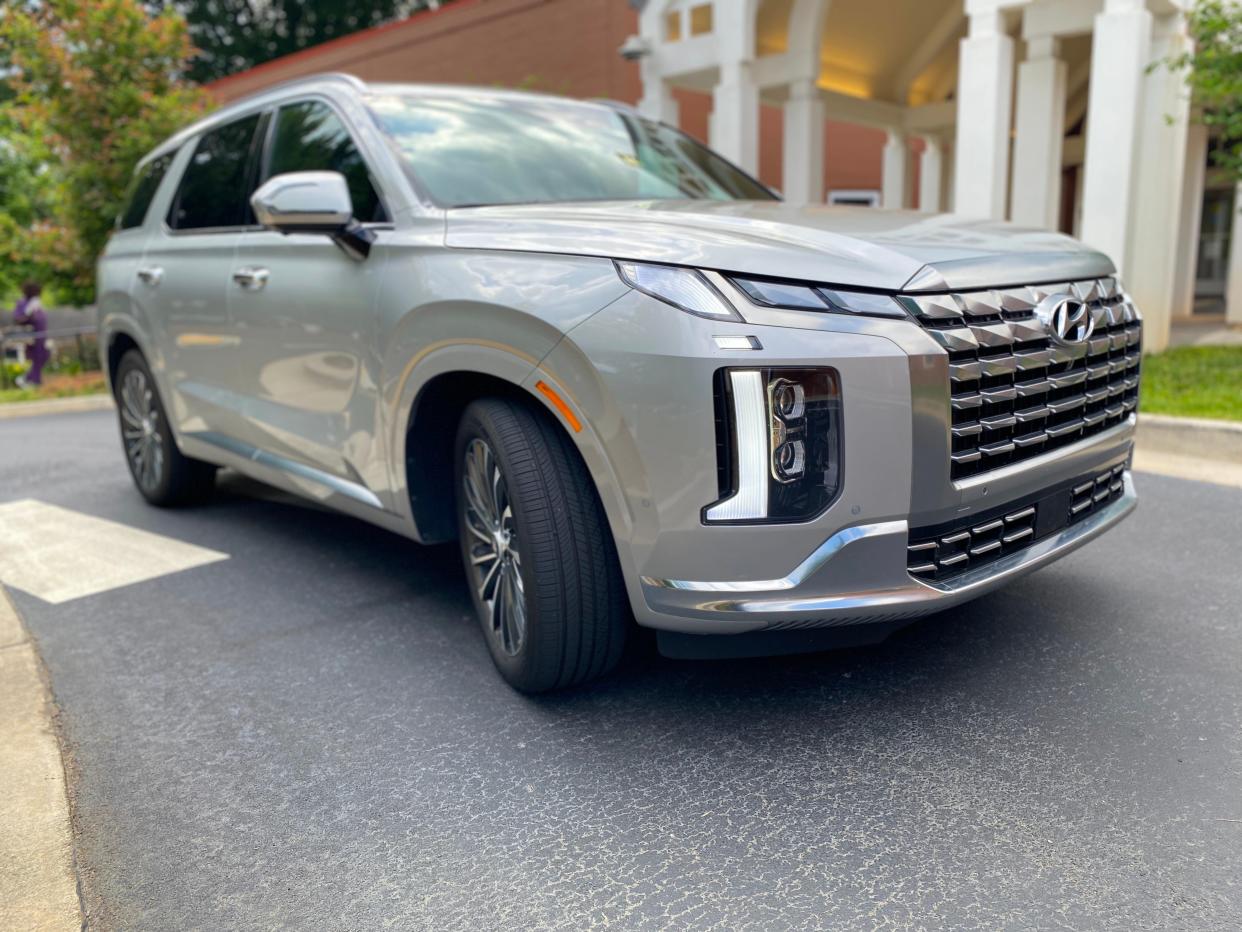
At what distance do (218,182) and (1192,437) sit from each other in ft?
18.1

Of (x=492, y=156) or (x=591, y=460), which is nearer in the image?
(x=591, y=460)

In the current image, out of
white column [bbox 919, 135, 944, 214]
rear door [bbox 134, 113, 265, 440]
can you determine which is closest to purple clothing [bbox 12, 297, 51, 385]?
rear door [bbox 134, 113, 265, 440]

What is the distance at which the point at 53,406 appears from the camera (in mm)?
11234

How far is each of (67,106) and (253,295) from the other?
1135cm

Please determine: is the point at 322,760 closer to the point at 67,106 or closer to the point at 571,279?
the point at 571,279

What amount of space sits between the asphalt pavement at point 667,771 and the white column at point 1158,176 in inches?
250

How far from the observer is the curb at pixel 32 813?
2143 mm

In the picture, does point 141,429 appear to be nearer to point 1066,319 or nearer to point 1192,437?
point 1066,319

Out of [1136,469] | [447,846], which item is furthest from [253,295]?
[1136,469]

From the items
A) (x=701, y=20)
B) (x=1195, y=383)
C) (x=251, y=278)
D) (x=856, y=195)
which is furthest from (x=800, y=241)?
(x=856, y=195)

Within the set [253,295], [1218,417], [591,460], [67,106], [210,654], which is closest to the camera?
[591,460]

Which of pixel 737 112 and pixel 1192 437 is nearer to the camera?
pixel 1192 437

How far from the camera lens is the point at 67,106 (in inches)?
519

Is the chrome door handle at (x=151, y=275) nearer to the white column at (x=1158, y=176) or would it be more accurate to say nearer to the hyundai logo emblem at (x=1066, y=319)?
the hyundai logo emblem at (x=1066, y=319)
